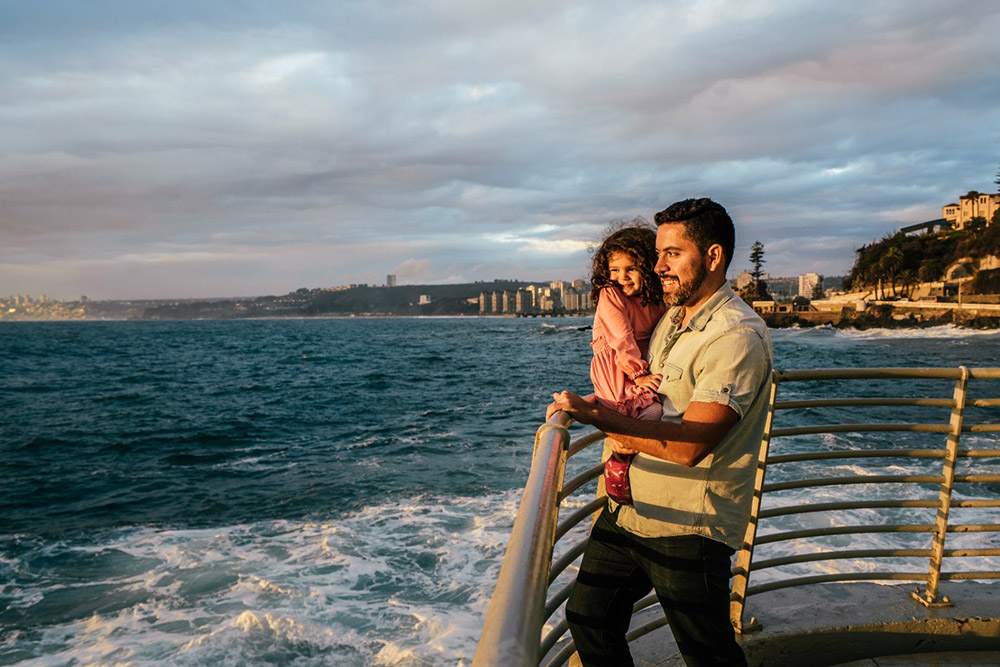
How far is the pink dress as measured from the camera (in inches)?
89.3

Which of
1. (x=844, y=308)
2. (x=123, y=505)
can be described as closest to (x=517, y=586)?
(x=123, y=505)

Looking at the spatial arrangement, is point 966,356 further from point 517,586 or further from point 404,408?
point 517,586

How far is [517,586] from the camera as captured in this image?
97cm

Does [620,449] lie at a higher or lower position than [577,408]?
lower

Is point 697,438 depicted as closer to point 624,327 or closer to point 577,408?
point 577,408

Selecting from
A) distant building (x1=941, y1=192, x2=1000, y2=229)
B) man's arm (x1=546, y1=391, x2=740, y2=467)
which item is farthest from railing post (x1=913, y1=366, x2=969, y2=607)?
distant building (x1=941, y1=192, x2=1000, y2=229)

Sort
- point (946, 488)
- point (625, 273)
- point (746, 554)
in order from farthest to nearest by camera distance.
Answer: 1. point (946, 488)
2. point (746, 554)
3. point (625, 273)

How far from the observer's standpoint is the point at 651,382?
2197 millimetres

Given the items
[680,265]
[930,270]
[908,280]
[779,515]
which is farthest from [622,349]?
[908,280]

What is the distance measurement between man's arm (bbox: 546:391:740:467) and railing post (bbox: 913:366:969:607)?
5.44 feet

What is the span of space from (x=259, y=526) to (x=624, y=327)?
9357 millimetres

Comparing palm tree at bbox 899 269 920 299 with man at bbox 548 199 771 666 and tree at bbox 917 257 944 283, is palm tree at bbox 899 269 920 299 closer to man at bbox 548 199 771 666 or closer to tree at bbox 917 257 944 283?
tree at bbox 917 257 944 283

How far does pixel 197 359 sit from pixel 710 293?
2296 inches

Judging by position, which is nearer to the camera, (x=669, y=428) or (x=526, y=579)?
(x=526, y=579)
